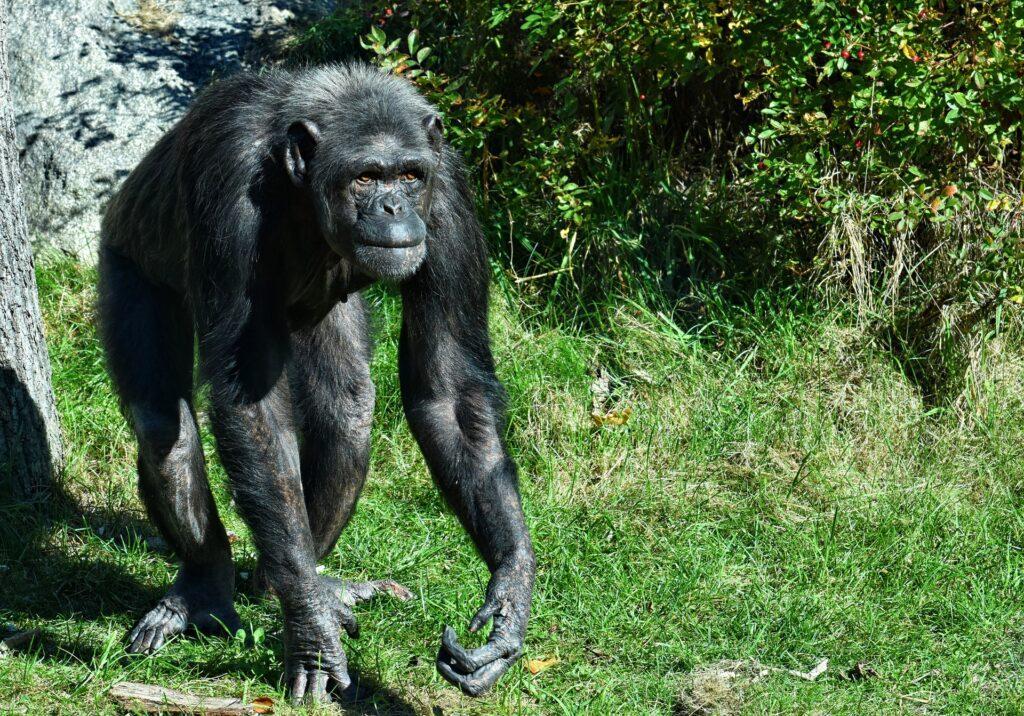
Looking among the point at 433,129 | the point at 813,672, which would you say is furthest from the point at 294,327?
the point at 813,672

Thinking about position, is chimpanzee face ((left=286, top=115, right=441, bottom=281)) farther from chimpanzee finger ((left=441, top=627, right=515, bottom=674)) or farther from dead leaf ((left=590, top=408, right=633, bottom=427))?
dead leaf ((left=590, top=408, right=633, bottom=427))

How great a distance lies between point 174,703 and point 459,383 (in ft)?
5.15

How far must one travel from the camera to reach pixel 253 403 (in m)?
4.43

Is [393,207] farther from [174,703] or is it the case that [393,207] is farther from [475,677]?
[174,703]

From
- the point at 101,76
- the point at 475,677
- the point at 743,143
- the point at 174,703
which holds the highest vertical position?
the point at 101,76

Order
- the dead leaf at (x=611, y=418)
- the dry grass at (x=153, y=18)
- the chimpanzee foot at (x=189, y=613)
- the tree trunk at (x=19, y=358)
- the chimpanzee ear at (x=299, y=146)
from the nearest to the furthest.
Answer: the chimpanzee ear at (x=299, y=146), the chimpanzee foot at (x=189, y=613), the tree trunk at (x=19, y=358), the dead leaf at (x=611, y=418), the dry grass at (x=153, y=18)

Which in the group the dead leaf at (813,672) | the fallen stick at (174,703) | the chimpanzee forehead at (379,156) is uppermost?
the chimpanzee forehead at (379,156)

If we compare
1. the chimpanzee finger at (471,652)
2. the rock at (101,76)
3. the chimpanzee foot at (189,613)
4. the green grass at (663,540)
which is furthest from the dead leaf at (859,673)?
the rock at (101,76)

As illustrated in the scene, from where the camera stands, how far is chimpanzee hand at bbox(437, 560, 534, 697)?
3918mm

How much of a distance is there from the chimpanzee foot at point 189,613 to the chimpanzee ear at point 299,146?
1907 millimetres

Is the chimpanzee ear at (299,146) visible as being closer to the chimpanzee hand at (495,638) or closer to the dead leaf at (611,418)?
the chimpanzee hand at (495,638)

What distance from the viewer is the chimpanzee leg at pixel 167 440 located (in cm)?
506

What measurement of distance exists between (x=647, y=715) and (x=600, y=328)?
10.5 ft

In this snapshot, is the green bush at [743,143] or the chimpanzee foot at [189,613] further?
the green bush at [743,143]
